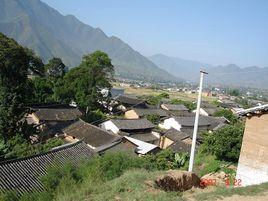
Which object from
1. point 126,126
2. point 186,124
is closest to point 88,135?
point 126,126

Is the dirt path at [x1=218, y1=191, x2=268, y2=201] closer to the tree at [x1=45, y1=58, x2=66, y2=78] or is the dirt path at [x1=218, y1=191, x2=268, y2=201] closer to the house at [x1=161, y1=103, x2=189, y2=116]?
the tree at [x1=45, y1=58, x2=66, y2=78]

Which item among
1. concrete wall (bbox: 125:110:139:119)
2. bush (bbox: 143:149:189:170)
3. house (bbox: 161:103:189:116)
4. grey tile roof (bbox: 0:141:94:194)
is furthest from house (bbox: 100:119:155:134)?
house (bbox: 161:103:189:116)

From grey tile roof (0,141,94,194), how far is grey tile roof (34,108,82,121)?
2115cm

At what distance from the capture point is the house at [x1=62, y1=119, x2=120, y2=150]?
3331cm

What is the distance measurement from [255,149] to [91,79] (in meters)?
33.4

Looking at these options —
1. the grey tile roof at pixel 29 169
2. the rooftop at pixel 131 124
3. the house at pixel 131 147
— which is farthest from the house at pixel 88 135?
the grey tile roof at pixel 29 169

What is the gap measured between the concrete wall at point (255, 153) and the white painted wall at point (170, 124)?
38.5 metres

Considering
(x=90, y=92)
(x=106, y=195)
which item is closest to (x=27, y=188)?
(x=106, y=195)

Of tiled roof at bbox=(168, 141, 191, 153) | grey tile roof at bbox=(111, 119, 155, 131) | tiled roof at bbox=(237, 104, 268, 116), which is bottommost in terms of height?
tiled roof at bbox=(168, 141, 191, 153)

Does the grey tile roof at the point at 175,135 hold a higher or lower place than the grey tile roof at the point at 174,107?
higher

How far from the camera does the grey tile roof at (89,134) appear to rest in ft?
110

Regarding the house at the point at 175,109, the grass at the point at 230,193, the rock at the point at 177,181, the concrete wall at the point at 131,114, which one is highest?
the grass at the point at 230,193

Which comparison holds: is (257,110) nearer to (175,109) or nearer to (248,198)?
(248,198)

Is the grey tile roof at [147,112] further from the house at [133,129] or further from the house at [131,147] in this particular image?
the house at [131,147]
